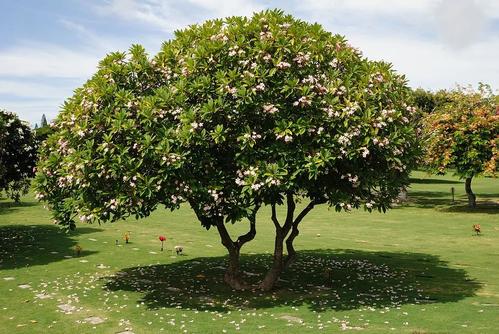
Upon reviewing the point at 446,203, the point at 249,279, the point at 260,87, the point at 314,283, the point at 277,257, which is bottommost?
the point at 314,283

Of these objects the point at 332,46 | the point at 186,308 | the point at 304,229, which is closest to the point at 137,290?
the point at 186,308

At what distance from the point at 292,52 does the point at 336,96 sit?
6.38 feet

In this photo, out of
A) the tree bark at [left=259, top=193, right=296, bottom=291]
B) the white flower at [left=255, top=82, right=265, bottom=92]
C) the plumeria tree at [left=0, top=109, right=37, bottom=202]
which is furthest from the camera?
the plumeria tree at [left=0, top=109, right=37, bottom=202]

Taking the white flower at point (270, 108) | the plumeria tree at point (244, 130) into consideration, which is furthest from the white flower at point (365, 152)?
the white flower at point (270, 108)

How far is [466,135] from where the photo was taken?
4341 cm

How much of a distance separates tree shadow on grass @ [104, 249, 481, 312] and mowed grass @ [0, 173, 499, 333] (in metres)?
0.05

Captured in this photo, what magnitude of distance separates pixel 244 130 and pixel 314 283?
7513 mm

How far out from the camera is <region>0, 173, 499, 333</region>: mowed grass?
1413 cm

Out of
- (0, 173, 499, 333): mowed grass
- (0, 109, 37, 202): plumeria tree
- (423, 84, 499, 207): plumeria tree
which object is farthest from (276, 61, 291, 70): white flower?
(423, 84, 499, 207): plumeria tree

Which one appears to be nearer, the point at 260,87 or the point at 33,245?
the point at 260,87

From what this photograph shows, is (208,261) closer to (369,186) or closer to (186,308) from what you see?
(186,308)

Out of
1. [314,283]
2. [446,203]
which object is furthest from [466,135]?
[314,283]

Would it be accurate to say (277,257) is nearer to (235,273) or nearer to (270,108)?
(235,273)

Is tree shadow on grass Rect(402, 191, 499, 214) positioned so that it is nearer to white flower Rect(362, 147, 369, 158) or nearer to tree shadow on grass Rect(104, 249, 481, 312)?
tree shadow on grass Rect(104, 249, 481, 312)
